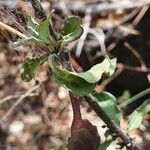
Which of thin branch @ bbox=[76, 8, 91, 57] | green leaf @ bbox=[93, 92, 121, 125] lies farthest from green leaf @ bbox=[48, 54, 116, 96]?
thin branch @ bbox=[76, 8, 91, 57]

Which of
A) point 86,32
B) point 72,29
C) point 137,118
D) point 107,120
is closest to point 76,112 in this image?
point 107,120

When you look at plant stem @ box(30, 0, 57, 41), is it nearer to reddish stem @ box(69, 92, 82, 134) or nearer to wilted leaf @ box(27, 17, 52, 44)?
wilted leaf @ box(27, 17, 52, 44)

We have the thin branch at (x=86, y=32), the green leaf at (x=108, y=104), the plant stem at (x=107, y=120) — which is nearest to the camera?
the plant stem at (x=107, y=120)

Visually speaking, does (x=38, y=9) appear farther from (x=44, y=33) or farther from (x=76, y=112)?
(x=76, y=112)

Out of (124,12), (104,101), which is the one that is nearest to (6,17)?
(104,101)

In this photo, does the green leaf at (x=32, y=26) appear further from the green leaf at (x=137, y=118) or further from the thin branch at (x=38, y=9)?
the green leaf at (x=137, y=118)

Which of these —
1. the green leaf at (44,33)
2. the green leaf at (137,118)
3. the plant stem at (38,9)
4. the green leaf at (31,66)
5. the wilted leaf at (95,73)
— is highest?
the plant stem at (38,9)

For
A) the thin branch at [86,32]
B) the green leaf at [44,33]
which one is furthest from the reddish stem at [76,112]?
the thin branch at [86,32]
